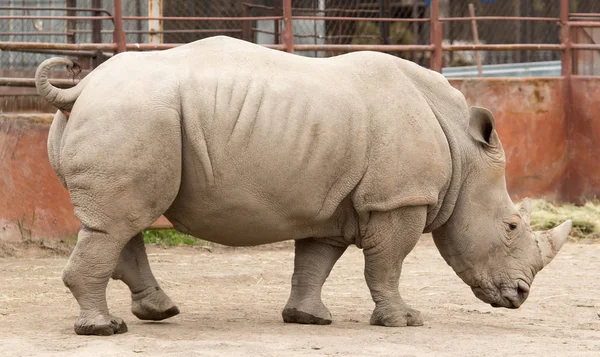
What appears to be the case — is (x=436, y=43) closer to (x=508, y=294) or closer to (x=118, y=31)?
(x=118, y=31)

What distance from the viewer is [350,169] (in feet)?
21.2

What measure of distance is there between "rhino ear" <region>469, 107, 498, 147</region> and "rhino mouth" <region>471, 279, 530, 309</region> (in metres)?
0.85

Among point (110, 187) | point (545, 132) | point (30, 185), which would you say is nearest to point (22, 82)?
point (30, 185)

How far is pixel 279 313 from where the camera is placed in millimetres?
7332

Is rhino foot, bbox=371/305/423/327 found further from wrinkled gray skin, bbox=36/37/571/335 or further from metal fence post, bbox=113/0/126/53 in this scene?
metal fence post, bbox=113/0/126/53

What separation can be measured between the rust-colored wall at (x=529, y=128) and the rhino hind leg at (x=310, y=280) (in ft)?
17.6

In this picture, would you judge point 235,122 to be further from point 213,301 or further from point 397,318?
point 213,301

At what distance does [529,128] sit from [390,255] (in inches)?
237

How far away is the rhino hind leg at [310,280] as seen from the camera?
22.4ft

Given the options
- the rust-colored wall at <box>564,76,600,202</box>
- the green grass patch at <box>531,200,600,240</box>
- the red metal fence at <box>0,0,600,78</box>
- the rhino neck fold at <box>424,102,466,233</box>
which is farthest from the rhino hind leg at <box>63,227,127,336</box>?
the rust-colored wall at <box>564,76,600,202</box>

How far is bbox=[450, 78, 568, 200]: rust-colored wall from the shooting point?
1215 centimetres

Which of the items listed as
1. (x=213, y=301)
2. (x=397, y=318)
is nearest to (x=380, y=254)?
(x=397, y=318)

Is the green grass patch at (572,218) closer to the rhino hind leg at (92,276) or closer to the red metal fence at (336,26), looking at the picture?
the red metal fence at (336,26)

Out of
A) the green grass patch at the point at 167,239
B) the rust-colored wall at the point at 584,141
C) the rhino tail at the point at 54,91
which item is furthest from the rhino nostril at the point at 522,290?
the rust-colored wall at the point at 584,141
